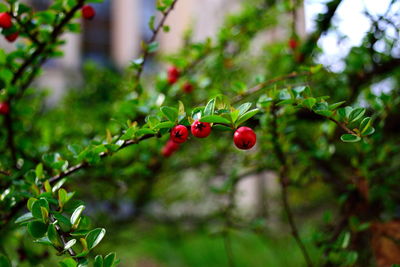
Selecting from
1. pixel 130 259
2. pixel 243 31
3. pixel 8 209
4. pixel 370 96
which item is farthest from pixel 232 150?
pixel 130 259

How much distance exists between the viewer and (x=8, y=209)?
912 mm

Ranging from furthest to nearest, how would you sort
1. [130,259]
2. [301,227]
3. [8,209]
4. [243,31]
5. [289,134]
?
1. [130,259]
2. [301,227]
3. [243,31]
4. [289,134]
5. [8,209]

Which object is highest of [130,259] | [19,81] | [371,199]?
[19,81]

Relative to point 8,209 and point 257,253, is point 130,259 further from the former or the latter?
point 8,209

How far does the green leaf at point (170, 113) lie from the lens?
2.30 feet

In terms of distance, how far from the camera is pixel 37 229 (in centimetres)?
68

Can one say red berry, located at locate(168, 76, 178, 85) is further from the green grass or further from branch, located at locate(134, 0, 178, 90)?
the green grass

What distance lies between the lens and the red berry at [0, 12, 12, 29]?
996 millimetres

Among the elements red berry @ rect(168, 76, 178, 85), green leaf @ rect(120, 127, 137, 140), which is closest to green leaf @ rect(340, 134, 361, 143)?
green leaf @ rect(120, 127, 137, 140)

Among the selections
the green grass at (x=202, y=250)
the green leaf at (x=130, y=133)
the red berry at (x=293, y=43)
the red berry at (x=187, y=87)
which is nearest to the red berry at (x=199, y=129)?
the green leaf at (x=130, y=133)

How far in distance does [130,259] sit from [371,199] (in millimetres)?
3005

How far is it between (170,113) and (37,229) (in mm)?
314

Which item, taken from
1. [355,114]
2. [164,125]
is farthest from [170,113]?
[355,114]

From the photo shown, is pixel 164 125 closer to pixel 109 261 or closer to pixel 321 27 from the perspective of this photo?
pixel 109 261
